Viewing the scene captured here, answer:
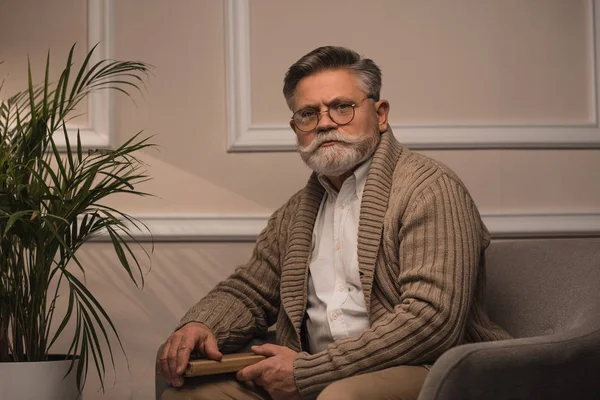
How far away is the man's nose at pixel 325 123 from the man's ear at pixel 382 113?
0.47ft

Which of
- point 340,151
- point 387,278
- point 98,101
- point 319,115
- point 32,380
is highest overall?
point 98,101

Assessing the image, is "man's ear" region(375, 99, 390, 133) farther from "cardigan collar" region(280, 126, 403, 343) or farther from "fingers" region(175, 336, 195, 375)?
"fingers" region(175, 336, 195, 375)

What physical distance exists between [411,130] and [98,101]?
1.07m

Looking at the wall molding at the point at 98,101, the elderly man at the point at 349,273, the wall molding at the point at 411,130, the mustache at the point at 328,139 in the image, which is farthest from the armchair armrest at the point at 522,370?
the wall molding at the point at 98,101

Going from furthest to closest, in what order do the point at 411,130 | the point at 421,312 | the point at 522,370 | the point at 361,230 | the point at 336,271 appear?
1. the point at 411,130
2. the point at 336,271
3. the point at 361,230
4. the point at 421,312
5. the point at 522,370

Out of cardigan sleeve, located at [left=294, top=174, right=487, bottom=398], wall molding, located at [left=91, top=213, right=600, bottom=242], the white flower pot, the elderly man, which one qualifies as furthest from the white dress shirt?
the white flower pot

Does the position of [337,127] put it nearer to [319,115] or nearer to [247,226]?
[319,115]

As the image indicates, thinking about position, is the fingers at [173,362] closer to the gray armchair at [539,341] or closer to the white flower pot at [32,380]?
the white flower pot at [32,380]

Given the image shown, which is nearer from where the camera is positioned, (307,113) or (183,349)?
(183,349)

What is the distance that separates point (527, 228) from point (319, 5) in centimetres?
104

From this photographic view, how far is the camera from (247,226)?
2.73m

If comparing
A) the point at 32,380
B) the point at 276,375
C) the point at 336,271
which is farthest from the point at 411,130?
the point at 32,380

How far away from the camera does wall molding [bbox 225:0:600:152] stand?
8.93ft

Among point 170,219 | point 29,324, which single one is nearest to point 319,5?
point 170,219
